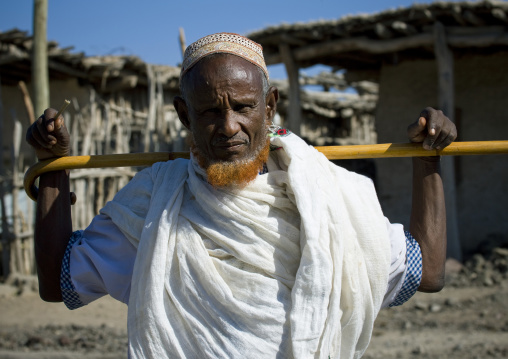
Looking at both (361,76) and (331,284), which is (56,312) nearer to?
(331,284)

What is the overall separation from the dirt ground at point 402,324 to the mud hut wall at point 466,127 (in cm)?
115

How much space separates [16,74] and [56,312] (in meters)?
5.31

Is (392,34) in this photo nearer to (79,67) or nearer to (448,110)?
(448,110)

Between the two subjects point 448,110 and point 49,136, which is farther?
point 448,110

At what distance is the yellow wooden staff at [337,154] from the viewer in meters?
2.06

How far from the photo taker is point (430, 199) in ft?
6.84

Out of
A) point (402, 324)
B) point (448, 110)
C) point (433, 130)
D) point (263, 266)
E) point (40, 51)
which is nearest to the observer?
point (263, 266)

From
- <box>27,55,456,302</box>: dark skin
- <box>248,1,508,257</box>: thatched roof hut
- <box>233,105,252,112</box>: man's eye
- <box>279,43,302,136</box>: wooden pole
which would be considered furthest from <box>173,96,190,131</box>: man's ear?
<box>279,43,302,136</box>: wooden pole

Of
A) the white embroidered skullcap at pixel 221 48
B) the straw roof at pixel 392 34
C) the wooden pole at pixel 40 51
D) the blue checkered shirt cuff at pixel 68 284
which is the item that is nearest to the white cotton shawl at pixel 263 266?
the blue checkered shirt cuff at pixel 68 284

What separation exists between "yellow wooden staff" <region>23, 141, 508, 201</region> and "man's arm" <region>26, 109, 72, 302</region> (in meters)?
0.04

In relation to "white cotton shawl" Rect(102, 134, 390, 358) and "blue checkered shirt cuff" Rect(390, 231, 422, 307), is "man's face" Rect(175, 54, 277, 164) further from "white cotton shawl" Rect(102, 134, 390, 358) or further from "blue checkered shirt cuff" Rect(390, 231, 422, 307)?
"blue checkered shirt cuff" Rect(390, 231, 422, 307)

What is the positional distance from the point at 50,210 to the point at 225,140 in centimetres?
72

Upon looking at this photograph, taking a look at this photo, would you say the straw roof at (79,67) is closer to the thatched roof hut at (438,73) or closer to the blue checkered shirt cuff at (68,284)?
the thatched roof hut at (438,73)

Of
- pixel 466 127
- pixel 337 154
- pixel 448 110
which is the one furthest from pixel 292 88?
pixel 337 154
